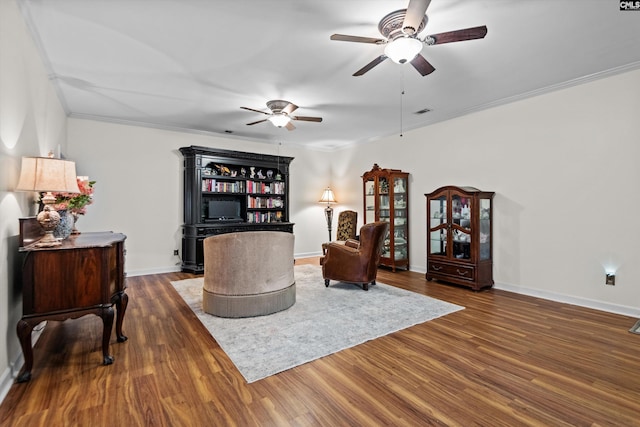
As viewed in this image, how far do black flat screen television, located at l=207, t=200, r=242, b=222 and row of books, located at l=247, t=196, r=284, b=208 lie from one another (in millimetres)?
249

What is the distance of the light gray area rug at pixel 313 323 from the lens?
7.84ft

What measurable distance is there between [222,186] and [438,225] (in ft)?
12.9

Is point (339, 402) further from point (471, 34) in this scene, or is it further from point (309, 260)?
point (309, 260)

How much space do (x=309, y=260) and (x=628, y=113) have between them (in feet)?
17.6

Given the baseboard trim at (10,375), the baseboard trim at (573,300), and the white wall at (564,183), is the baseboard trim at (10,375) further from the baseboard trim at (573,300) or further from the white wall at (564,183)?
the white wall at (564,183)

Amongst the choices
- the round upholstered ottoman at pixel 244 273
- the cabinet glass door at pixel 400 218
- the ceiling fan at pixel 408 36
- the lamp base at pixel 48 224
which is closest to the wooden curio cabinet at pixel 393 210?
the cabinet glass door at pixel 400 218

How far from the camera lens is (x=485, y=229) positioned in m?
4.40

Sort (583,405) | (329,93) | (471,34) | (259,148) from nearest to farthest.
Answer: (583,405), (471,34), (329,93), (259,148)

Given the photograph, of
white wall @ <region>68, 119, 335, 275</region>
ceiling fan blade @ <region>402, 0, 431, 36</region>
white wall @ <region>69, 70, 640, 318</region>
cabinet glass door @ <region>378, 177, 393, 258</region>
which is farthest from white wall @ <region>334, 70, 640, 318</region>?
white wall @ <region>68, 119, 335, 275</region>

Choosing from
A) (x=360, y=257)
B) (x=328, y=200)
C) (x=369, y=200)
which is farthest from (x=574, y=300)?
(x=328, y=200)

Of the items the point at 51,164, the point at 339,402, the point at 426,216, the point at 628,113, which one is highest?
the point at 628,113

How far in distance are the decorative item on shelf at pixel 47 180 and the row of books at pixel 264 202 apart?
3999 millimetres

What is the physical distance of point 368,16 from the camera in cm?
238

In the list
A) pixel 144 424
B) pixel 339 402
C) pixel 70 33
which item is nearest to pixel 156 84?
pixel 70 33
